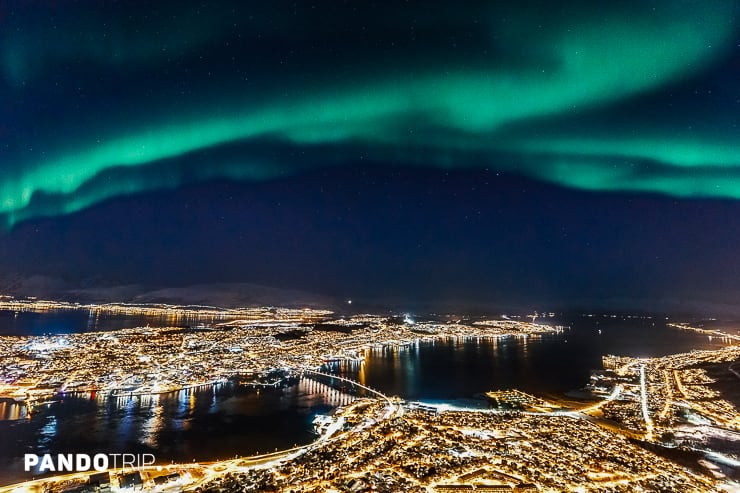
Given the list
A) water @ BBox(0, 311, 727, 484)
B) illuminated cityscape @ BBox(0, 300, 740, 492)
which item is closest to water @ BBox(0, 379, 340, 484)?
water @ BBox(0, 311, 727, 484)

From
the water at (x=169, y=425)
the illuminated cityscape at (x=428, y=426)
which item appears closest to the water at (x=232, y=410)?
the water at (x=169, y=425)

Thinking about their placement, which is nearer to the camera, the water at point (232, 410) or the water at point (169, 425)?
the water at point (169, 425)

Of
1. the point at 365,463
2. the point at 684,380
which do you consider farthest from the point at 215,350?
the point at 684,380

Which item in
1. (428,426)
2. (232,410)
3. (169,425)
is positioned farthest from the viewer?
(232,410)

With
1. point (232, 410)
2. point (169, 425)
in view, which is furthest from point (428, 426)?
point (169, 425)

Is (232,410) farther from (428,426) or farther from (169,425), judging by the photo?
(428,426)

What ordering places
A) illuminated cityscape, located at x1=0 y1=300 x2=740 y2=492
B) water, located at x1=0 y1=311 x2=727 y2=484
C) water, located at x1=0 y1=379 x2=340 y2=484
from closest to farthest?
illuminated cityscape, located at x1=0 y1=300 x2=740 y2=492, water, located at x1=0 y1=379 x2=340 y2=484, water, located at x1=0 y1=311 x2=727 y2=484

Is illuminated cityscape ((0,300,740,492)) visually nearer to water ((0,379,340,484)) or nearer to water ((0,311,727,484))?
water ((0,379,340,484))

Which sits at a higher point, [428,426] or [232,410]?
[428,426]

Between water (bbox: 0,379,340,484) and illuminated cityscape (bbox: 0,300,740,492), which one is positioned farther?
water (bbox: 0,379,340,484)

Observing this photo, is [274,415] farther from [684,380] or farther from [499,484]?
[684,380]

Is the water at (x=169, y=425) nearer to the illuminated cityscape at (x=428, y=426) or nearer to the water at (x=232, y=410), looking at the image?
the water at (x=232, y=410)
